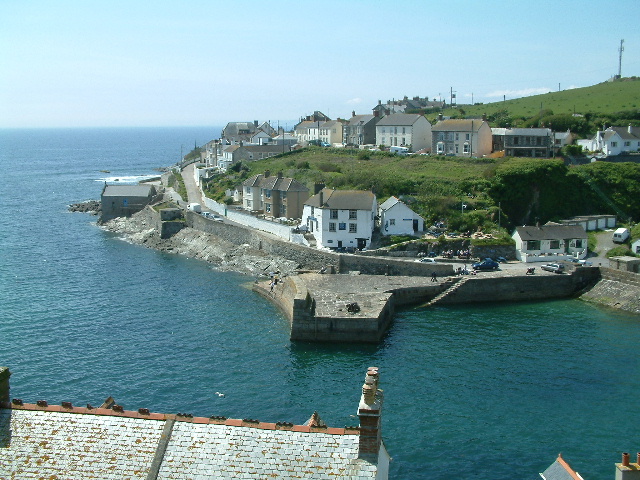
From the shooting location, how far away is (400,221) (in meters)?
58.7

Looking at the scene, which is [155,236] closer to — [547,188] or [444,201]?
[444,201]

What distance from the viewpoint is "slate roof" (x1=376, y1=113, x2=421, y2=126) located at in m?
98.6

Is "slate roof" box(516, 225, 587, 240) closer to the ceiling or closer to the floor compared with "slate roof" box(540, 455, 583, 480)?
closer to the ceiling

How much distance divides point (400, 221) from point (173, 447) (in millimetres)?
46195

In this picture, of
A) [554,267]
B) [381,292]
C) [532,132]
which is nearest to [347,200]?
[381,292]

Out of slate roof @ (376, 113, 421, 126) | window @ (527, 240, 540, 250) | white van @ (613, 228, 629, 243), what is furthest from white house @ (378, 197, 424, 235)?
slate roof @ (376, 113, 421, 126)

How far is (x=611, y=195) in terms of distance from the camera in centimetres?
6900

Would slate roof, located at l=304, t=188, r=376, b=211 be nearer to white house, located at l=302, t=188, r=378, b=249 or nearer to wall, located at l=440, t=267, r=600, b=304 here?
white house, located at l=302, t=188, r=378, b=249

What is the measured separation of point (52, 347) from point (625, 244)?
148 ft

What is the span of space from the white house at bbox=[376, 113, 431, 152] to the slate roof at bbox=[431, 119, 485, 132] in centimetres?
519

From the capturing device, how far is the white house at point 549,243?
5553 cm

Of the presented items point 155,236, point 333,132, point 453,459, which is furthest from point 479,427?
point 333,132

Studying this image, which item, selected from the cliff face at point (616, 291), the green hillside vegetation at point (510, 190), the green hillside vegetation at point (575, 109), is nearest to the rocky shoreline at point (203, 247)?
the green hillside vegetation at point (510, 190)

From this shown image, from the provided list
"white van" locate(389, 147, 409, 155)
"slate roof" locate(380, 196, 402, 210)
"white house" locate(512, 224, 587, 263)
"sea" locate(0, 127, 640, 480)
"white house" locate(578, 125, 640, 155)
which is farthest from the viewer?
"white van" locate(389, 147, 409, 155)
